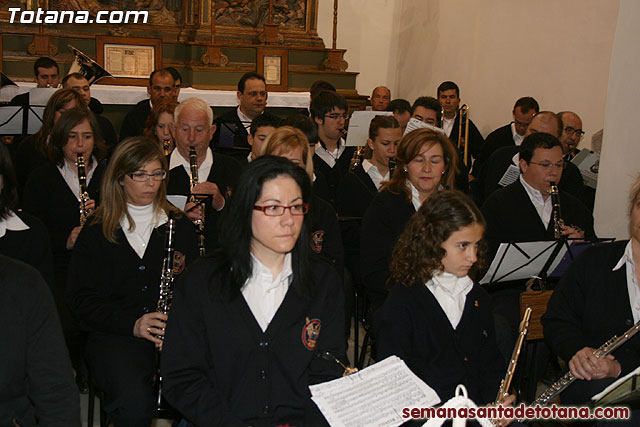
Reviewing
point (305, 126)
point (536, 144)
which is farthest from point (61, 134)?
point (536, 144)

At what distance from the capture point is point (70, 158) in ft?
14.0

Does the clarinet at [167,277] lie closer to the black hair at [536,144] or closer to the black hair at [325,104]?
the black hair at [536,144]

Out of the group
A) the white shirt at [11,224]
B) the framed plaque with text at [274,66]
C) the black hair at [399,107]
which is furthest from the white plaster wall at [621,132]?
the framed plaque with text at [274,66]

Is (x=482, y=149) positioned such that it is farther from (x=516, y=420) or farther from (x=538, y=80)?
(x=516, y=420)

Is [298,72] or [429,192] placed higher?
[298,72]

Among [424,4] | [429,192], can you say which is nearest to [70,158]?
[429,192]

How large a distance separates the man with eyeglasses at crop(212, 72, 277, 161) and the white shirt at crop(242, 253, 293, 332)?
3316mm

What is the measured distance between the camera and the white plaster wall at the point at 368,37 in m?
11.0

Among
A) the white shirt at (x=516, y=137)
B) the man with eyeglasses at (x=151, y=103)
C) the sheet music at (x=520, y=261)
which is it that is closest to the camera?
the sheet music at (x=520, y=261)

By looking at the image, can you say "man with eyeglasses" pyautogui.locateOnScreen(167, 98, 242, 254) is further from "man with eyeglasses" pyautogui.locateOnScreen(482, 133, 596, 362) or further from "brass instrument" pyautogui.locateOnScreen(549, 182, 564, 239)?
"brass instrument" pyautogui.locateOnScreen(549, 182, 564, 239)

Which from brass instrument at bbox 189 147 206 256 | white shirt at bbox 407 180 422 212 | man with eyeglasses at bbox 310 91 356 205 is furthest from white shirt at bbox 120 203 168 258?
man with eyeglasses at bbox 310 91 356 205

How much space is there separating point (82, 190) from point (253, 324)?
226 centimetres

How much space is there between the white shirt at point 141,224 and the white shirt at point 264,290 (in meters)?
1.05

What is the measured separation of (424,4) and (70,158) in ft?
24.9
